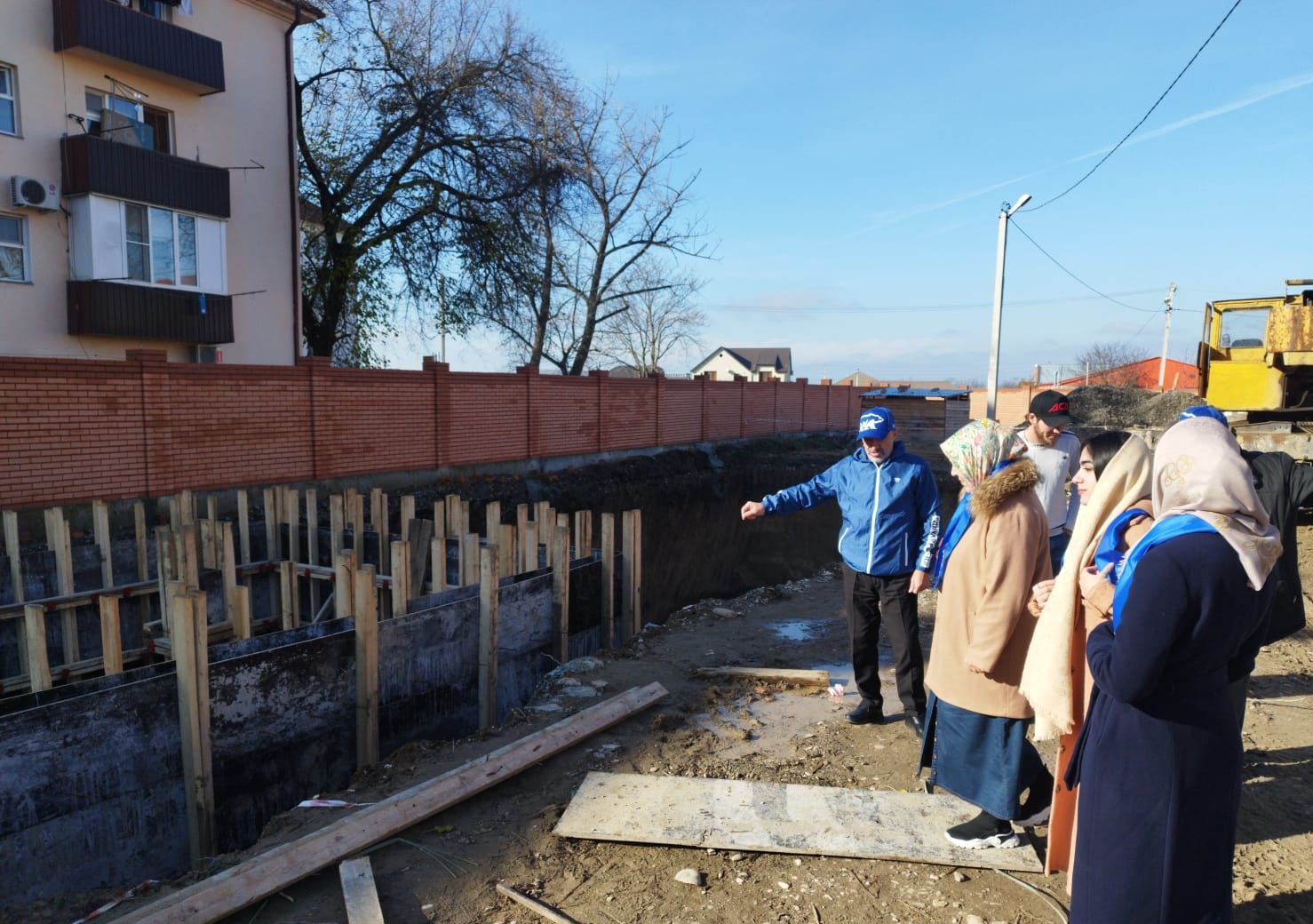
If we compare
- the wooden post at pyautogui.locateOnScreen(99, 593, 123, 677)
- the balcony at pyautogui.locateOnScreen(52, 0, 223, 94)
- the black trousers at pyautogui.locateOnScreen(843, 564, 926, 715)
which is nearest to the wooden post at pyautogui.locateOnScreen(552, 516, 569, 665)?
the black trousers at pyautogui.locateOnScreen(843, 564, 926, 715)

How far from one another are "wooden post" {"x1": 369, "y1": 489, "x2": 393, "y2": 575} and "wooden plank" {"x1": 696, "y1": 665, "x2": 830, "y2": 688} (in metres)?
2.92

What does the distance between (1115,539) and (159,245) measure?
16616 millimetres

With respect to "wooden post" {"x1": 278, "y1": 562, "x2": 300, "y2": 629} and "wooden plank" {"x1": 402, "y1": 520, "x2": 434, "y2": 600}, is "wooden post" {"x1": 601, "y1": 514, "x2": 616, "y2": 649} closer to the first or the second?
"wooden plank" {"x1": 402, "y1": 520, "x2": 434, "y2": 600}

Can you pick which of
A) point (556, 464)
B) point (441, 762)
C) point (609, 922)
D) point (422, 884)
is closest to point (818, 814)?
point (609, 922)

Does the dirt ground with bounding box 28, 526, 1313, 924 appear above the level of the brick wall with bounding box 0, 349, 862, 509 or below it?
below

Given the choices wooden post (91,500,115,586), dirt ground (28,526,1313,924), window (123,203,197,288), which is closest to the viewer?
dirt ground (28,526,1313,924)

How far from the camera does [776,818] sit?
3.45 metres

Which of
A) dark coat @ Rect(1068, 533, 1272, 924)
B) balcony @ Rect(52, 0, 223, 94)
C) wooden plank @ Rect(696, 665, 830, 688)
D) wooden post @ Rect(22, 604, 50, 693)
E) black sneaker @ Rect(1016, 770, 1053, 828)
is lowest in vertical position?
wooden plank @ Rect(696, 665, 830, 688)

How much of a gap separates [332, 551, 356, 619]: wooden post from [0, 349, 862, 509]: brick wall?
716cm

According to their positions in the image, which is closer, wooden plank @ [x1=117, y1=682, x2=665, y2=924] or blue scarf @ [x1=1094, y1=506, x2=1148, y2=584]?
blue scarf @ [x1=1094, y1=506, x2=1148, y2=584]

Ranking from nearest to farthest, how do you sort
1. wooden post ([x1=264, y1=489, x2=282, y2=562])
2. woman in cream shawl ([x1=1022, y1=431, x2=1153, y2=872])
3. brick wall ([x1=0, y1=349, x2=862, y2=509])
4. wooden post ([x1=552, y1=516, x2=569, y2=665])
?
woman in cream shawl ([x1=1022, y1=431, x2=1153, y2=872]), wooden post ([x1=552, y1=516, x2=569, y2=665]), wooden post ([x1=264, y1=489, x2=282, y2=562]), brick wall ([x1=0, y1=349, x2=862, y2=509])

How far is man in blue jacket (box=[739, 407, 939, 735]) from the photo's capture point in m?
4.26

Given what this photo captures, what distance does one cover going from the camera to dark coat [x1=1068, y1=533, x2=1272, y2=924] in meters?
1.89

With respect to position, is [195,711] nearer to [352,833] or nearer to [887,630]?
[352,833]
